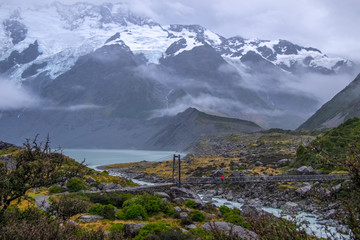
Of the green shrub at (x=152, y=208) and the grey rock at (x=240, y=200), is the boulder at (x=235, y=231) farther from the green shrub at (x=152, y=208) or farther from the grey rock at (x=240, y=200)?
the grey rock at (x=240, y=200)

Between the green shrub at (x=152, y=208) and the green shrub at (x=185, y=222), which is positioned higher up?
the green shrub at (x=152, y=208)

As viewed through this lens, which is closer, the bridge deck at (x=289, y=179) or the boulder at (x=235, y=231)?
the boulder at (x=235, y=231)

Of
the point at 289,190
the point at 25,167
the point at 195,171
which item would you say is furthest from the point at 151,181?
the point at 25,167

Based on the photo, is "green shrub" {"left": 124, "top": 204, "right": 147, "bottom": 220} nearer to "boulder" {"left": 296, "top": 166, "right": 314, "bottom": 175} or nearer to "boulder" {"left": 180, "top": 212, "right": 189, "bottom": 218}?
"boulder" {"left": 180, "top": 212, "right": 189, "bottom": 218}

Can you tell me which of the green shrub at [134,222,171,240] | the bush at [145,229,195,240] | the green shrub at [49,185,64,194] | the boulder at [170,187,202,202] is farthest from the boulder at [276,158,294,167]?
the bush at [145,229,195,240]

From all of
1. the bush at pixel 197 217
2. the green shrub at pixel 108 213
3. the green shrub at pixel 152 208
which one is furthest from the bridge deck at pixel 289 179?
the green shrub at pixel 108 213

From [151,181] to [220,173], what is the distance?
745 inches

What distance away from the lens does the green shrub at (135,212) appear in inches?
969

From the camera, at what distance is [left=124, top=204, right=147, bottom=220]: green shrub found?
24.6m

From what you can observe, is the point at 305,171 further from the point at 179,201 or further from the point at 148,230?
the point at 148,230

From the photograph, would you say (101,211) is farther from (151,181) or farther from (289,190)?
(151,181)

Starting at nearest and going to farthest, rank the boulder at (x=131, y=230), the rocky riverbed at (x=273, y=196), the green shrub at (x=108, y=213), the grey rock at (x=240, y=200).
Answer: the boulder at (x=131, y=230)
the green shrub at (x=108, y=213)
the rocky riverbed at (x=273, y=196)
the grey rock at (x=240, y=200)

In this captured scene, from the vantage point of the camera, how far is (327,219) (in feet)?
98.6

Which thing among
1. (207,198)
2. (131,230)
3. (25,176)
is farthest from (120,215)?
(207,198)
